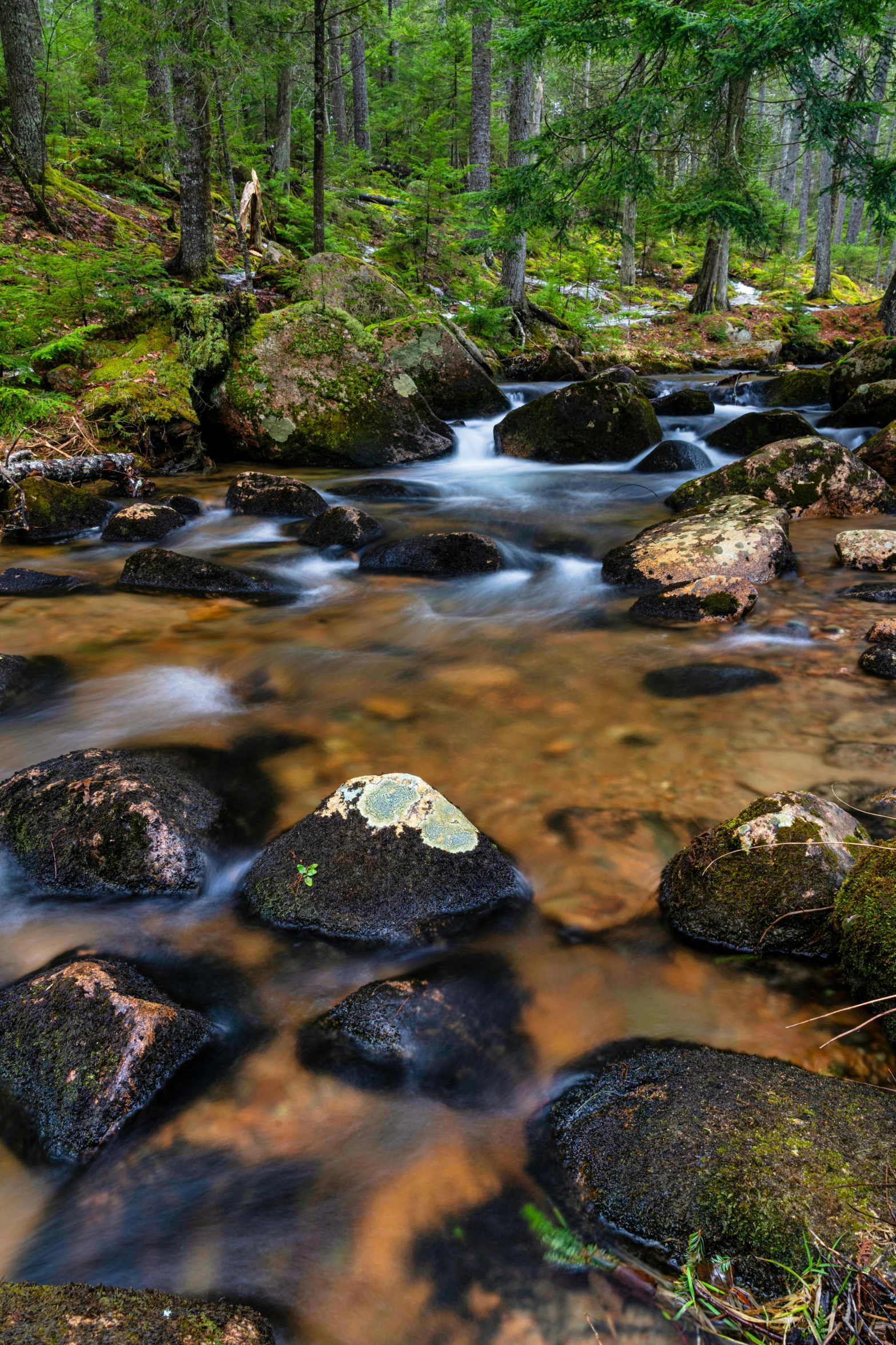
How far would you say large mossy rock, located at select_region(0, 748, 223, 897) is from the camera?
9.62ft

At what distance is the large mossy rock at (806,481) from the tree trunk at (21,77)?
40.9 feet

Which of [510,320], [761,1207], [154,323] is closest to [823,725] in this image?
[761,1207]

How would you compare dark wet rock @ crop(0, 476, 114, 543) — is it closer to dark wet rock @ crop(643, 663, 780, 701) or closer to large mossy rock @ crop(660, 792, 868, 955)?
dark wet rock @ crop(643, 663, 780, 701)

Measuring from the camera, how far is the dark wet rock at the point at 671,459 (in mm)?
9938

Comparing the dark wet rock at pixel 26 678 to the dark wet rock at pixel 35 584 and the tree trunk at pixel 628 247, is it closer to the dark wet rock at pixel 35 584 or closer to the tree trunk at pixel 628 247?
the dark wet rock at pixel 35 584

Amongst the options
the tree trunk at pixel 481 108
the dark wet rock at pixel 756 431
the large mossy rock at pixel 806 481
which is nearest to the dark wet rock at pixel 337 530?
the large mossy rock at pixel 806 481

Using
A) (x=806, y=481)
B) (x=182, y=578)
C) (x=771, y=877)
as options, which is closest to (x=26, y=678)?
(x=182, y=578)

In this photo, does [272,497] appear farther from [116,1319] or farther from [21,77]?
[21,77]

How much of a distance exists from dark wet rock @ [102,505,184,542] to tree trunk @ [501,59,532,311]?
30.4 ft

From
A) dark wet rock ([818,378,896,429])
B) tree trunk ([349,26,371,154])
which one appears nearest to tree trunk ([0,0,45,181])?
dark wet rock ([818,378,896,429])

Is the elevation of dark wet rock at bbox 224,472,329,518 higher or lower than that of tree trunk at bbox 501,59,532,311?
lower

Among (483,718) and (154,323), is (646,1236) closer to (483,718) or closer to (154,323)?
(483,718)

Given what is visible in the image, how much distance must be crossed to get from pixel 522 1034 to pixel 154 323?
11231 millimetres

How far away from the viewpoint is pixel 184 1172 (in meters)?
1.98
